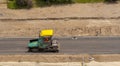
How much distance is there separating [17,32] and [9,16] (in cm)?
549

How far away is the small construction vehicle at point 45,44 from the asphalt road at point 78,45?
3.20 ft

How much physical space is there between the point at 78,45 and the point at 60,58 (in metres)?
5.04

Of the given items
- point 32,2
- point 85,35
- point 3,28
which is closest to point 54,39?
point 85,35

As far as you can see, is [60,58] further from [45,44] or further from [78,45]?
[78,45]

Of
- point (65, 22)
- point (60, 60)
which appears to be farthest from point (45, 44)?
point (65, 22)

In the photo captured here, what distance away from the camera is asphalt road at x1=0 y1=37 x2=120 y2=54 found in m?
52.7

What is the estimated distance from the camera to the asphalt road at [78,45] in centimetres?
5267

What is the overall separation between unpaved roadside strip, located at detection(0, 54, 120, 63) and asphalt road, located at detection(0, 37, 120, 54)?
71.7 inches

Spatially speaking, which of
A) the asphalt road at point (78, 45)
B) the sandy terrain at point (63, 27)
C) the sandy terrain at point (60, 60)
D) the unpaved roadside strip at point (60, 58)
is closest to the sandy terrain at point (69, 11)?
the sandy terrain at point (63, 27)

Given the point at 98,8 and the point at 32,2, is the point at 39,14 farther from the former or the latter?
the point at 98,8

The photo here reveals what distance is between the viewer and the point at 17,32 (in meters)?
59.7

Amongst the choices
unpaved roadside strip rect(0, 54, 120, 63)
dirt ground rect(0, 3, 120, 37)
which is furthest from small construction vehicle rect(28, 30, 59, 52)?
dirt ground rect(0, 3, 120, 37)

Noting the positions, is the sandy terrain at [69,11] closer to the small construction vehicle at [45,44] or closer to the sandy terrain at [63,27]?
the sandy terrain at [63,27]

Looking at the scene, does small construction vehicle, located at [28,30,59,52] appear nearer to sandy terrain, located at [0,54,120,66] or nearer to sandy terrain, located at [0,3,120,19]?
sandy terrain, located at [0,54,120,66]
